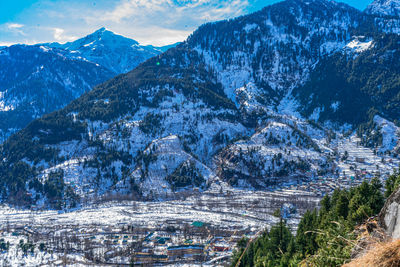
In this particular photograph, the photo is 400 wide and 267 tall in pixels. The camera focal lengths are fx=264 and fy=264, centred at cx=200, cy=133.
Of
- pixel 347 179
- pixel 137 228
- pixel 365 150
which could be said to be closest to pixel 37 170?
pixel 137 228

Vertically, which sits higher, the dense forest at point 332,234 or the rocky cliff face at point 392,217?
the rocky cliff face at point 392,217

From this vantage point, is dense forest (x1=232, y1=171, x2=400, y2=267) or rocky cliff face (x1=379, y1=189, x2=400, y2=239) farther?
dense forest (x1=232, y1=171, x2=400, y2=267)

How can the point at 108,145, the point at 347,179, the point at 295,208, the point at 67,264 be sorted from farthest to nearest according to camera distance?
the point at 108,145 → the point at 347,179 → the point at 295,208 → the point at 67,264

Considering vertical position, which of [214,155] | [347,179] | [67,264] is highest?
[214,155]

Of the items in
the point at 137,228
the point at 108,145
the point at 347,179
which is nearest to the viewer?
the point at 137,228

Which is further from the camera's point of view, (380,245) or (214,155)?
(214,155)

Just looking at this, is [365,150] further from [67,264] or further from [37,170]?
[37,170]

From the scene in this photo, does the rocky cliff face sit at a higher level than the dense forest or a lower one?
higher

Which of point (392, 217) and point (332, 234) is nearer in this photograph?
point (392, 217)

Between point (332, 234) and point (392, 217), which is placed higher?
point (392, 217)

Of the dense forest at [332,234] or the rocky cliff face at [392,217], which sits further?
the dense forest at [332,234]

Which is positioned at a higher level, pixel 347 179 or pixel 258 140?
pixel 258 140
